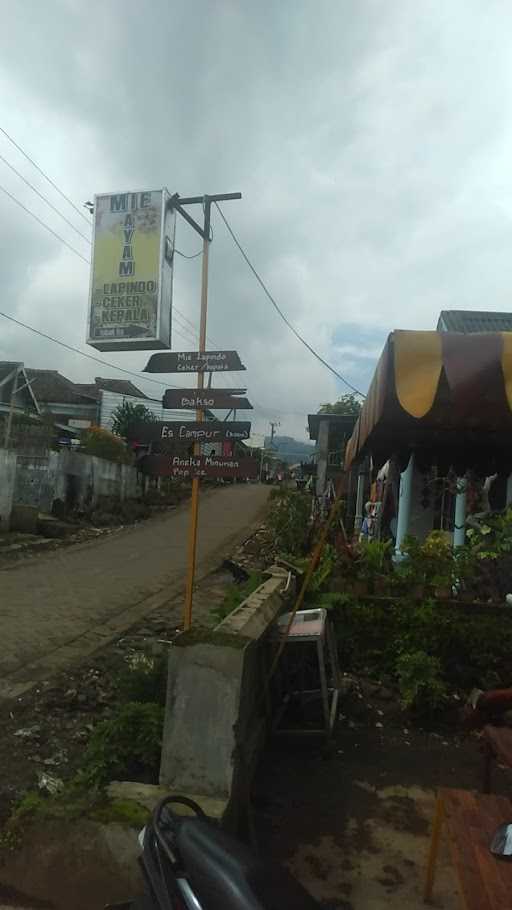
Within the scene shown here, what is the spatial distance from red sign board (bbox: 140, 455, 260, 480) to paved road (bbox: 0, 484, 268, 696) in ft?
6.76

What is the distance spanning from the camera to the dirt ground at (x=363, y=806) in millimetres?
2801

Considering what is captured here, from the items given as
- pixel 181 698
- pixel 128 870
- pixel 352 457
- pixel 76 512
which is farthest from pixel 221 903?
pixel 76 512

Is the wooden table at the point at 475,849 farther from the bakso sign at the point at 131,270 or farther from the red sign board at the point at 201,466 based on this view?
the bakso sign at the point at 131,270

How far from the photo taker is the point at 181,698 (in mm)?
3053

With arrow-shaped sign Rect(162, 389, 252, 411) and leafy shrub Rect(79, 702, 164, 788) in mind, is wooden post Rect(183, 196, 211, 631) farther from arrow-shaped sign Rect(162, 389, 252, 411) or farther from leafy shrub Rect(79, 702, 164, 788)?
leafy shrub Rect(79, 702, 164, 788)

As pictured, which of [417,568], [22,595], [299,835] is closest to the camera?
[299,835]

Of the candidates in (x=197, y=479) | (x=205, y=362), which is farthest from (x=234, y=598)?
(x=205, y=362)

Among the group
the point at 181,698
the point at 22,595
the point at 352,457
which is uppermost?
the point at 352,457

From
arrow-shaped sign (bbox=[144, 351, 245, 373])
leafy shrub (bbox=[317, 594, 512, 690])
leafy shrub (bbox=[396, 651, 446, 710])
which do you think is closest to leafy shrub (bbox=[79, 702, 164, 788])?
leafy shrub (bbox=[396, 651, 446, 710])

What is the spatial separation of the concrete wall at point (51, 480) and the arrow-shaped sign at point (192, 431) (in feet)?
35.7

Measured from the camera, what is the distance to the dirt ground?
9.19 ft

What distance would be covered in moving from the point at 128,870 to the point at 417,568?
134 inches

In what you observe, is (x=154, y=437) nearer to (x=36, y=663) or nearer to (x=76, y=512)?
(x=36, y=663)

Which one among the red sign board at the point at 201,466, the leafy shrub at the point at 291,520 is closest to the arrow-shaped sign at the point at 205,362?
the red sign board at the point at 201,466
